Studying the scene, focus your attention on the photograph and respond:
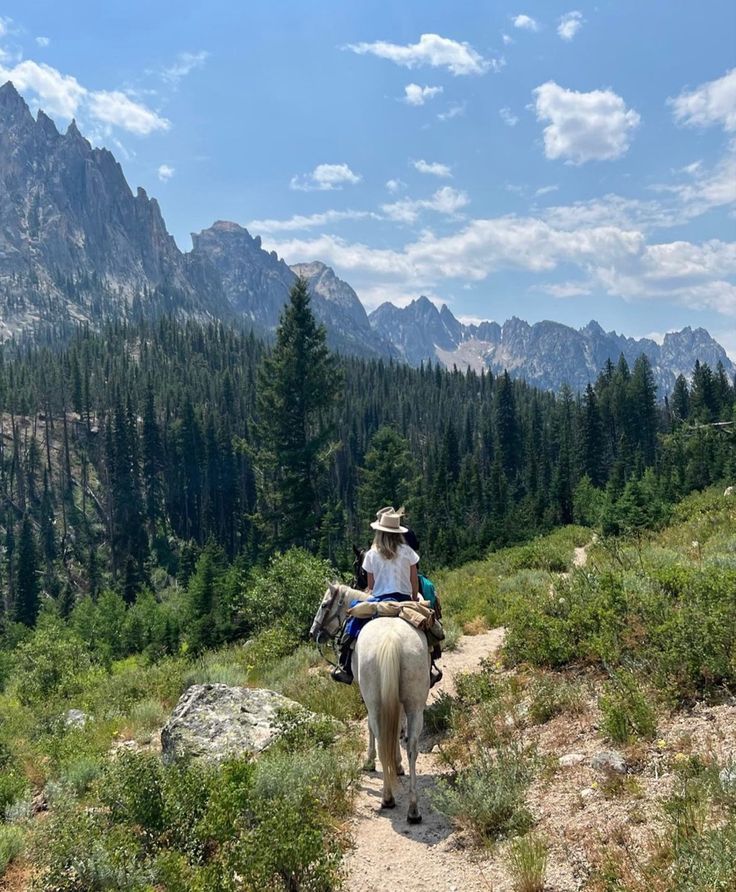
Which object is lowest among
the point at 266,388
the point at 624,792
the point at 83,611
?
the point at 83,611

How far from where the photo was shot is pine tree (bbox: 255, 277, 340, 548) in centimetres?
2783

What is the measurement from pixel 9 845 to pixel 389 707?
12.0ft

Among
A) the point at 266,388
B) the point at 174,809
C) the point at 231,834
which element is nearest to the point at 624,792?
the point at 231,834

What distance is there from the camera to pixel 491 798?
5.02m

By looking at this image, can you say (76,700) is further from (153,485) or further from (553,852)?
(153,485)

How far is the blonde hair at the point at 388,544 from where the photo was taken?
7.19 meters

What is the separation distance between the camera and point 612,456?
101438 mm

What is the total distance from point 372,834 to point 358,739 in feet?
6.45

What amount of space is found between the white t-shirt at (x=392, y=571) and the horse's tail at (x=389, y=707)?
1376mm

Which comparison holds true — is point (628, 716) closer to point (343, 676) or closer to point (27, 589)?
point (343, 676)

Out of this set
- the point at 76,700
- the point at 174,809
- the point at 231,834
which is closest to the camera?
the point at 231,834

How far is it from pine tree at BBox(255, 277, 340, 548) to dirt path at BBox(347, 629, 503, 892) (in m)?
21.6

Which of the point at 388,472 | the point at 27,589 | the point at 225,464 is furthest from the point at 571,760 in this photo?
the point at 225,464

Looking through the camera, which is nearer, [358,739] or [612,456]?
[358,739]
